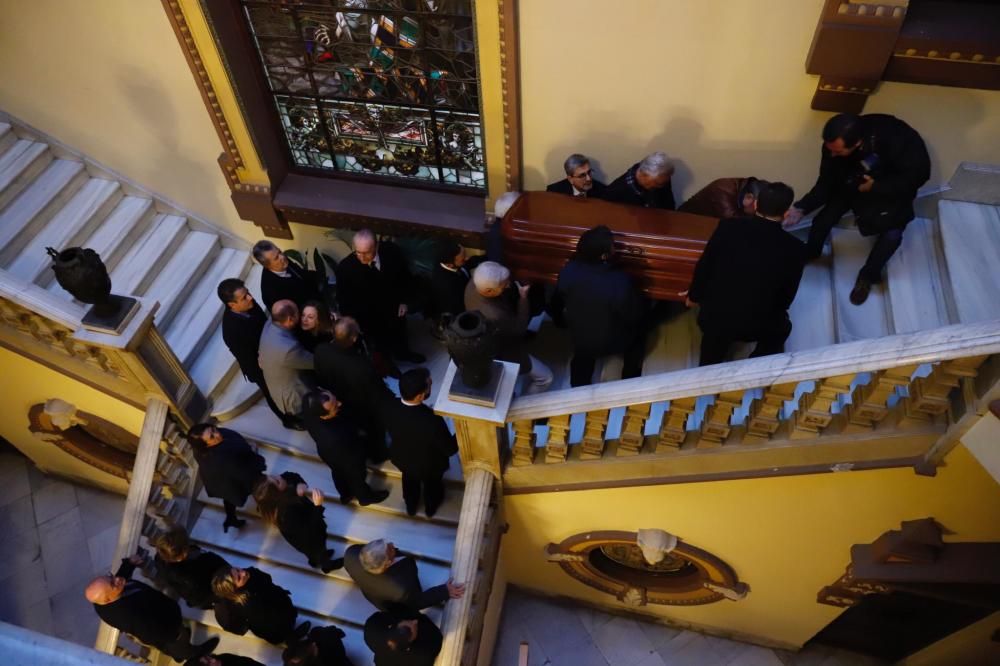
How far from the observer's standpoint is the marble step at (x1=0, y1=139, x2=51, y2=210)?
6.50 metres

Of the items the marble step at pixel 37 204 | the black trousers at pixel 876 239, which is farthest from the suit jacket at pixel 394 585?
the marble step at pixel 37 204

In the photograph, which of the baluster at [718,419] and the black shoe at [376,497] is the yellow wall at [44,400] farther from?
the baluster at [718,419]

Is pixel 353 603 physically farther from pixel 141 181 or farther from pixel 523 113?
pixel 141 181

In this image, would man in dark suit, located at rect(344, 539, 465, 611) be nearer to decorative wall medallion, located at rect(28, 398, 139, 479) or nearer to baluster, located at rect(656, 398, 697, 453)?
baluster, located at rect(656, 398, 697, 453)

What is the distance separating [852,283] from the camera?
5.00m

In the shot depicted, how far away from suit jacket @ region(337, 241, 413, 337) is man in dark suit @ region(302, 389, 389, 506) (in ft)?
2.99

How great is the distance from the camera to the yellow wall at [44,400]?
242 inches

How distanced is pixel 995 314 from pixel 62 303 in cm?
618

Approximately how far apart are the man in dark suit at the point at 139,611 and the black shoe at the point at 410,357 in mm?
2418

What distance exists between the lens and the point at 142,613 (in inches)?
180

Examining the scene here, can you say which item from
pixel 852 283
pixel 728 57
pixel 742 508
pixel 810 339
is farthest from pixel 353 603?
pixel 728 57

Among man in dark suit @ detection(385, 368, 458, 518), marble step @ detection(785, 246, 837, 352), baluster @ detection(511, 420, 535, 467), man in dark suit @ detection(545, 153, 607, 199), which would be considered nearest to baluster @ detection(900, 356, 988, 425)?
marble step @ detection(785, 246, 837, 352)

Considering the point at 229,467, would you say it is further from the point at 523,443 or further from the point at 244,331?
the point at 523,443

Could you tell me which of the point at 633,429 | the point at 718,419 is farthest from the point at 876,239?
the point at 633,429
